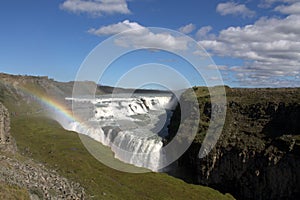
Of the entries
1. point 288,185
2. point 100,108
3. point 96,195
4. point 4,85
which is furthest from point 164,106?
point 96,195

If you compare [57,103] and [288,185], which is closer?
[288,185]

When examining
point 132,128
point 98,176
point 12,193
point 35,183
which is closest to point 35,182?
point 35,183

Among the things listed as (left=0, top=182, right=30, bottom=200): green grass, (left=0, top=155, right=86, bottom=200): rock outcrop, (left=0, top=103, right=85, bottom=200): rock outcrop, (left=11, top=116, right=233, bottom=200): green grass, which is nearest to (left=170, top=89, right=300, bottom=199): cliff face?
(left=11, top=116, right=233, bottom=200): green grass

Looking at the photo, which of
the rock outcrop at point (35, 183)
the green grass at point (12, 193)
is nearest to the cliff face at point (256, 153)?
the rock outcrop at point (35, 183)

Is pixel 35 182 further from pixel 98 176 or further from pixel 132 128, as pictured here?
pixel 132 128

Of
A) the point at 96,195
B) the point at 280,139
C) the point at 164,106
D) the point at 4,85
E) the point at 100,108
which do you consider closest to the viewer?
the point at 96,195

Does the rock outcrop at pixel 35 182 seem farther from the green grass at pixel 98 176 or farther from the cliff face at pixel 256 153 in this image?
the cliff face at pixel 256 153

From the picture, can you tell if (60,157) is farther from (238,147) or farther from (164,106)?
(164,106)

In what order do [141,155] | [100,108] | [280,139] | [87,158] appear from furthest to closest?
[100,108]
[141,155]
[87,158]
[280,139]
